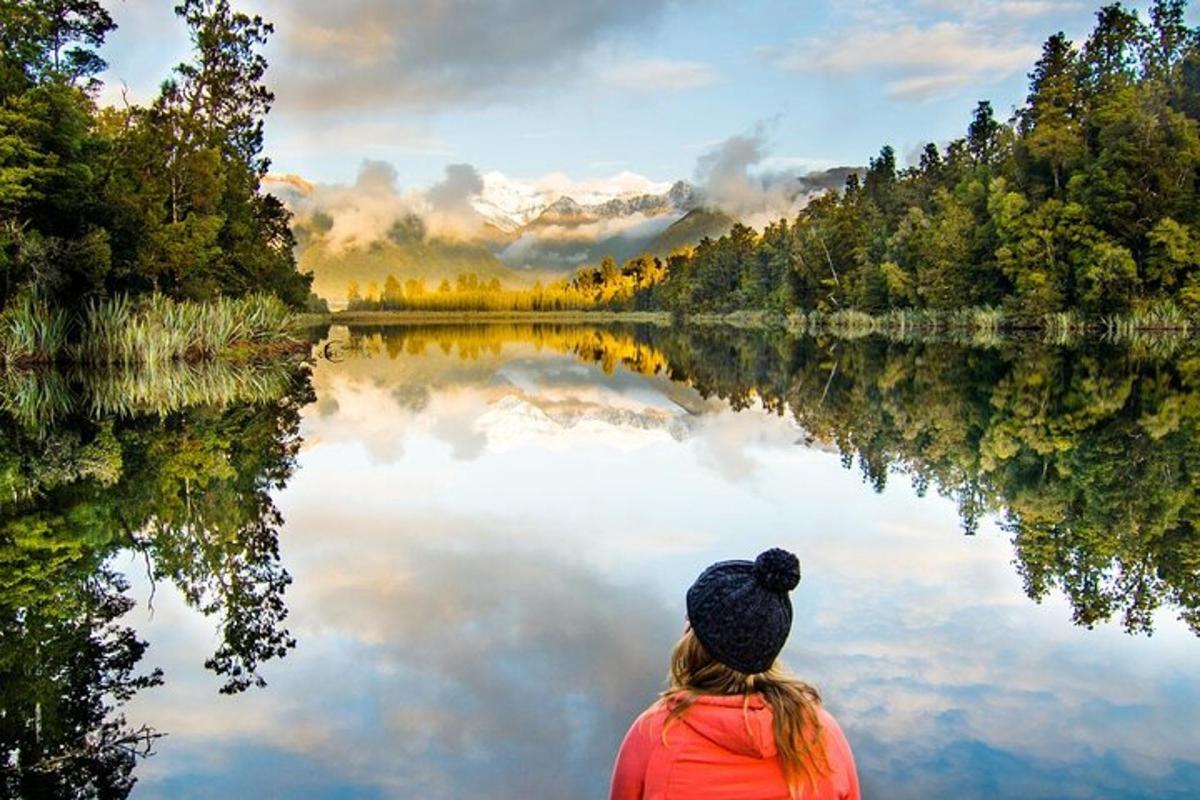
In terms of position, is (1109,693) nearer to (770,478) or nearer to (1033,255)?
(770,478)

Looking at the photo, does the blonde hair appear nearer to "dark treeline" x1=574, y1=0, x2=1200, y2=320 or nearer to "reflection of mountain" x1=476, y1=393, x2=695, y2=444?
"reflection of mountain" x1=476, y1=393, x2=695, y2=444

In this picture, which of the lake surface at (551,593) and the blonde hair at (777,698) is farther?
the lake surface at (551,593)

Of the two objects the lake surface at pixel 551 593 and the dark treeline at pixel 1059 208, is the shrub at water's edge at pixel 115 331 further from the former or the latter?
the dark treeline at pixel 1059 208

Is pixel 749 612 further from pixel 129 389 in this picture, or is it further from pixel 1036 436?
pixel 129 389

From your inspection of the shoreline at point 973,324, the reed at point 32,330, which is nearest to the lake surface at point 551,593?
A: the reed at point 32,330

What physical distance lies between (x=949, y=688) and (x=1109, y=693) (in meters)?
0.91

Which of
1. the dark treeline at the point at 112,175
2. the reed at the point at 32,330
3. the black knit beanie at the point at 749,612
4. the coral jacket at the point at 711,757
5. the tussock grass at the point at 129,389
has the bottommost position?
the tussock grass at the point at 129,389

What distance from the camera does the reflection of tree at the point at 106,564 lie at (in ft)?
16.4

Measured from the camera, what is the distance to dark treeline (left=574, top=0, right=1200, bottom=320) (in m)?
41.8

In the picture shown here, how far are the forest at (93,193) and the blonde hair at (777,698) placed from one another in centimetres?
2315

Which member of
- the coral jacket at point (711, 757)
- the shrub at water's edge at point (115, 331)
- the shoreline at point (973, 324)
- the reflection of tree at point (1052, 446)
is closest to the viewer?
the coral jacket at point (711, 757)

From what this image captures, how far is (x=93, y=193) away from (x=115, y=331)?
390cm

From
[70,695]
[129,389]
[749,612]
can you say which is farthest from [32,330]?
[749,612]

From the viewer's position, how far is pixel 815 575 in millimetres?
7805
